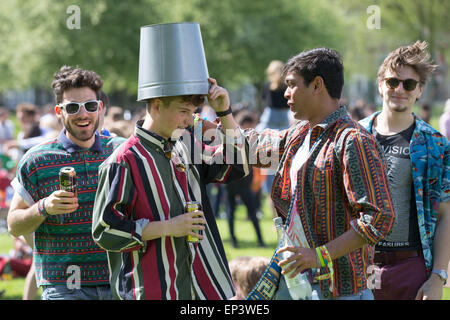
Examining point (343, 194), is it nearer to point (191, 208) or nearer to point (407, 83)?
point (191, 208)

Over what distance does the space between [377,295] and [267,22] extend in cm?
3466

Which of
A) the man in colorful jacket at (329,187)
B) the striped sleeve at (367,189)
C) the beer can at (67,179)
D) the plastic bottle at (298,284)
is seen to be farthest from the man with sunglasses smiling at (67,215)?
the striped sleeve at (367,189)

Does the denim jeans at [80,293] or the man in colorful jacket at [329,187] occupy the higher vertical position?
the man in colorful jacket at [329,187]

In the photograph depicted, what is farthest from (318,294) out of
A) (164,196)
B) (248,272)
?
(248,272)

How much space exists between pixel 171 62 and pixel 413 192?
6.35 ft

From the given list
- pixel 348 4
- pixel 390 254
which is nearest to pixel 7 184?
pixel 390 254

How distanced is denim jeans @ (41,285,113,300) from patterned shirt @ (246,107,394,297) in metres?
1.37

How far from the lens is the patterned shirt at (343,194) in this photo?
3.30m

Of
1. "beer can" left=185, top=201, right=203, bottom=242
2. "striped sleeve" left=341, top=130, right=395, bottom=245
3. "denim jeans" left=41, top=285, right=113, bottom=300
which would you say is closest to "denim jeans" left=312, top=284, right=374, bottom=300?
"striped sleeve" left=341, top=130, right=395, bottom=245

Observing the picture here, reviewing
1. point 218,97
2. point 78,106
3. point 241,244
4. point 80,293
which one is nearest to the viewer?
point 218,97

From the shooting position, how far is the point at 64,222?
4.32 meters

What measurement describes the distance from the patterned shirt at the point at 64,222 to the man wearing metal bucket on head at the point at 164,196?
0.85 meters

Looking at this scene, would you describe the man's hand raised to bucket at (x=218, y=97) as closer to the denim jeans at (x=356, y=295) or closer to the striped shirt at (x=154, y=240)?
the striped shirt at (x=154, y=240)

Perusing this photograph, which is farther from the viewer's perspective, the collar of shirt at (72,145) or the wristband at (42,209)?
the collar of shirt at (72,145)
